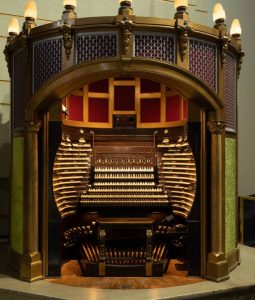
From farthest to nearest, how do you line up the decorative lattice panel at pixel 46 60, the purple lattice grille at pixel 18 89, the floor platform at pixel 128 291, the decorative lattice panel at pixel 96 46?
the purple lattice grille at pixel 18 89 < the decorative lattice panel at pixel 46 60 < the decorative lattice panel at pixel 96 46 < the floor platform at pixel 128 291

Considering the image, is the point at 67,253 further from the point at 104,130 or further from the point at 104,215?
the point at 104,130

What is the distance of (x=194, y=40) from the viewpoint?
4.23 meters

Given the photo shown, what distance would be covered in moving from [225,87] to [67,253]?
289 cm

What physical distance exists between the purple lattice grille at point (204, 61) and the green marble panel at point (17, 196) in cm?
216

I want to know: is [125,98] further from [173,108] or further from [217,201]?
[217,201]

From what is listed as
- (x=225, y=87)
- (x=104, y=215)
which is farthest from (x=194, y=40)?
(x=104, y=215)

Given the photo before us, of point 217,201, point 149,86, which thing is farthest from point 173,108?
point 217,201

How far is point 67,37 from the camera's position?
4098mm

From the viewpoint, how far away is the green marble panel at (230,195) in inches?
182

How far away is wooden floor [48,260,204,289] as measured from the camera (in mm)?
4133

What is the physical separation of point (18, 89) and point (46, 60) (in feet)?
2.12

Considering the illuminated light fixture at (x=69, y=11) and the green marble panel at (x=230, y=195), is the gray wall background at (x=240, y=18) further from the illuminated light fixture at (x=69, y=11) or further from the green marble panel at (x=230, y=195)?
the illuminated light fixture at (x=69, y=11)

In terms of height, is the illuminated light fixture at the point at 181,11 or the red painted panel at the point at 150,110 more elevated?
the illuminated light fixture at the point at 181,11

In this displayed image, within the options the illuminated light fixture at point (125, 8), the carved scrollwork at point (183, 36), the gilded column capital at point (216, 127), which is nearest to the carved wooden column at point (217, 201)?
the gilded column capital at point (216, 127)
